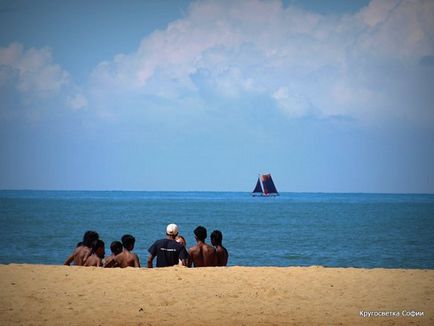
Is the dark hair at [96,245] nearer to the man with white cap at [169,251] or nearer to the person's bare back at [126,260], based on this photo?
the person's bare back at [126,260]

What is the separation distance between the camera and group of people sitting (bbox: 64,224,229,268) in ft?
41.3

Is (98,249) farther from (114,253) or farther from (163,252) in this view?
(163,252)

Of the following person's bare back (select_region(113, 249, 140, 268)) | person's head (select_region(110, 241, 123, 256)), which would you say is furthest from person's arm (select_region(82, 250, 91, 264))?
person's bare back (select_region(113, 249, 140, 268))

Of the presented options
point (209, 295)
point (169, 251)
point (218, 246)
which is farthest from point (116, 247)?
point (209, 295)

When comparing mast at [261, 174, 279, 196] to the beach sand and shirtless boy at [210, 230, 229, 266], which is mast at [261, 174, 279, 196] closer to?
shirtless boy at [210, 230, 229, 266]

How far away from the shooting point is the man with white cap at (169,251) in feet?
41.2

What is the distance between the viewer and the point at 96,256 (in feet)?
43.3

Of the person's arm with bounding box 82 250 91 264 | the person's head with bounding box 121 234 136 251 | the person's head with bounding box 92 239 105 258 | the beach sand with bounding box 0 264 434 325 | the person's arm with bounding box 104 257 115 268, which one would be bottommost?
the beach sand with bounding box 0 264 434 325

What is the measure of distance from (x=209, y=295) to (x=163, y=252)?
2.12m

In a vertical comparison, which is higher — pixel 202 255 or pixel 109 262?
pixel 202 255

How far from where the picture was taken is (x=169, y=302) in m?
10.3

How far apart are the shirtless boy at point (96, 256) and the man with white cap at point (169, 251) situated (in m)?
1.11

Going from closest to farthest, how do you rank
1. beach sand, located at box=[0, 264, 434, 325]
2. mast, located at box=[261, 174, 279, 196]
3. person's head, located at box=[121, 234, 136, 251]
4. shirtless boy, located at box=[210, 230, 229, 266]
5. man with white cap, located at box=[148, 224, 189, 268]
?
beach sand, located at box=[0, 264, 434, 325] → man with white cap, located at box=[148, 224, 189, 268] → person's head, located at box=[121, 234, 136, 251] → shirtless boy, located at box=[210, 230, 229, 266] → mast, located at box=[261, 174, 279, 196]

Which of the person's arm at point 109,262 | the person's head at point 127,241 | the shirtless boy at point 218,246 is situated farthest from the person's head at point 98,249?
the shirtless boy at point 218,246
